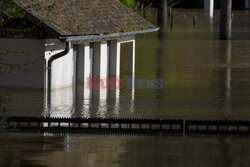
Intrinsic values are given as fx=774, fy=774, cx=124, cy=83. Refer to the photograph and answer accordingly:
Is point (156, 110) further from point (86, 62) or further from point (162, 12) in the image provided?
point (162, 12)

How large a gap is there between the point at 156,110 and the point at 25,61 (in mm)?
5549

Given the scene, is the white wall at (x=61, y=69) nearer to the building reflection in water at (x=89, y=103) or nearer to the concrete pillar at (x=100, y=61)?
the building reflection in water at (x=89, y=103)

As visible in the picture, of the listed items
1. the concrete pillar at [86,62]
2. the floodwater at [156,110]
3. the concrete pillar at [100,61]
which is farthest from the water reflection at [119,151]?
the concrete pillar at [100,61]

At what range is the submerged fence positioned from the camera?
18.9 m

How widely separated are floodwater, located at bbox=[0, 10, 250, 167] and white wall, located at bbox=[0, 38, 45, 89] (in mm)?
505

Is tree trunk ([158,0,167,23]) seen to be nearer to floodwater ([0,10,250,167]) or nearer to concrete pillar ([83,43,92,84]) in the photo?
floodwater ([0,10,250,167])

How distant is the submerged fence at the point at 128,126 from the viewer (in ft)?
62.1

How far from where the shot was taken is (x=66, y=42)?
2636cm

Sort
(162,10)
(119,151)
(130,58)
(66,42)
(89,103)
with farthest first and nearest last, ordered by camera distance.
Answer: (162,10)
(130,58)
(66,42)
(89,103)
(119,151)

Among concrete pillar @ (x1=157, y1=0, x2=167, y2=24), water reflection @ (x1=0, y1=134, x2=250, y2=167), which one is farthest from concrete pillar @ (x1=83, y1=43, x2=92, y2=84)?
concrete pillar @ (x1=157, y1=0, x2=167, y2=24)

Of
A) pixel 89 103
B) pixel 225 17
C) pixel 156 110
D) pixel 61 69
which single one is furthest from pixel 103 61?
pixel 225 17

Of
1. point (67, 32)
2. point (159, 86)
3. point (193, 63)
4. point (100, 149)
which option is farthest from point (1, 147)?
point (193, 63)

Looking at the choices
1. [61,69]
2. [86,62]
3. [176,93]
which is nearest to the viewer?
[61,69]

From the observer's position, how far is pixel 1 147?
16891mm
